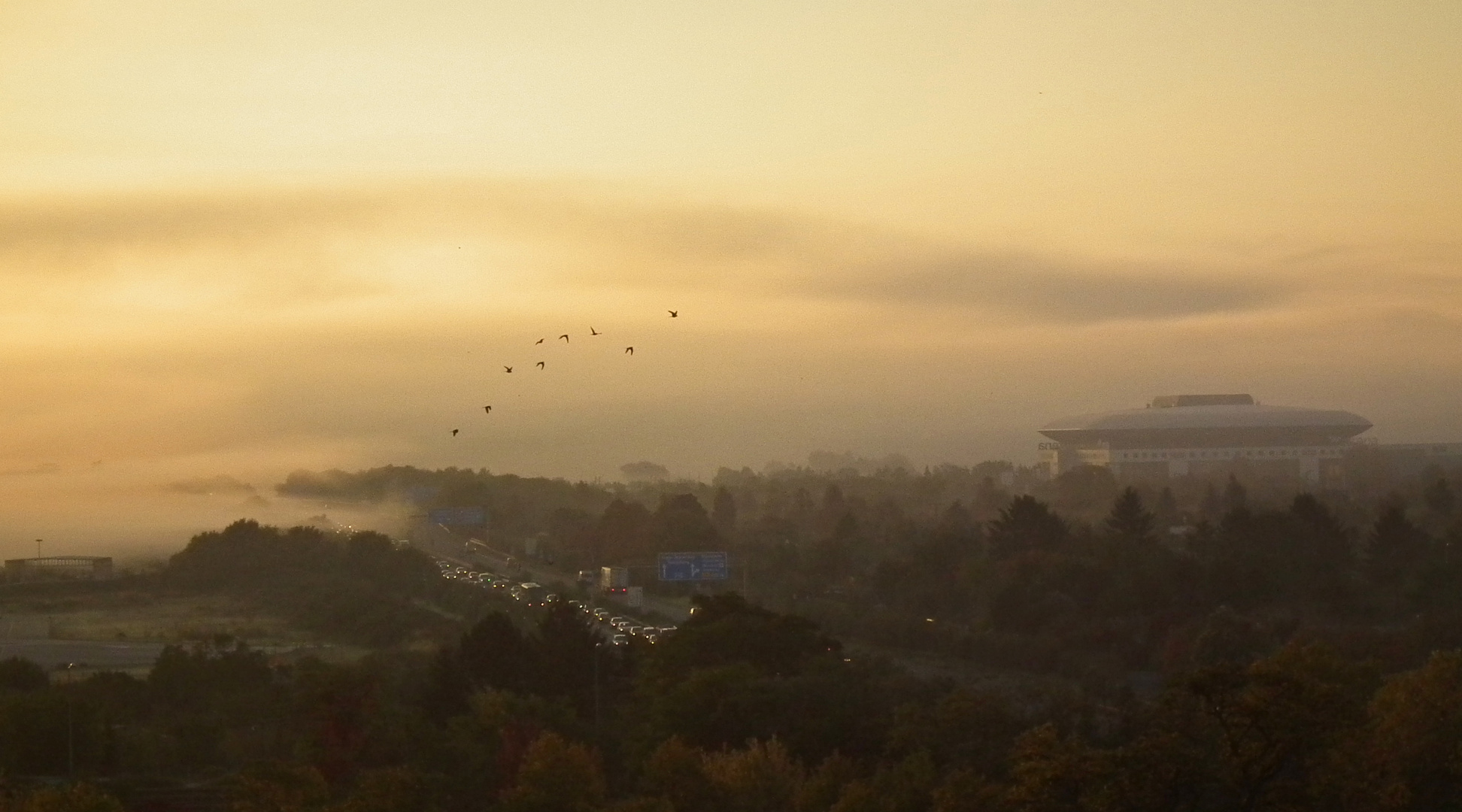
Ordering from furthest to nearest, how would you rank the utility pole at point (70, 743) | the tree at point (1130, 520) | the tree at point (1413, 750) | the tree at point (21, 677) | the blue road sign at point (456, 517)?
the blue road sign at point (456, 517), the tree at point (1130, 520), the tree at point (21, 677), the utility pole at point (70, 743), the tree at point (1413, 750)

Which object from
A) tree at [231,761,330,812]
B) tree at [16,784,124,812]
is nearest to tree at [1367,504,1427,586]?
tree at [231,761,330,812]

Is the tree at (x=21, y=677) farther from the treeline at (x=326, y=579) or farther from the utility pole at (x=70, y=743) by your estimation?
the treeline at (x=326, y=579)

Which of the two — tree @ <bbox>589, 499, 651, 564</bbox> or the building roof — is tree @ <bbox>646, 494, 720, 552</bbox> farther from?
the building roof

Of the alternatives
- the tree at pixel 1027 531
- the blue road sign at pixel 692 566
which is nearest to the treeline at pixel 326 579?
the blue road sign at pixel 692 566

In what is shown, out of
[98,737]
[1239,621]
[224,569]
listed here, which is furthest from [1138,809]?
[224,569]

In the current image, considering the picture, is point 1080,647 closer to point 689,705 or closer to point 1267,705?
point 689,705
